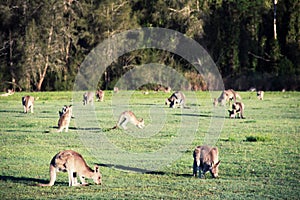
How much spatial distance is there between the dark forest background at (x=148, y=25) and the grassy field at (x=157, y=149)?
19.0m

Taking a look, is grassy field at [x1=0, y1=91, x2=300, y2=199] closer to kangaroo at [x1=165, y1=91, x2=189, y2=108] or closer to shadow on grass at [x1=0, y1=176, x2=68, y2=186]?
shadow on grass at [x1=0, y1=176, x2=68, y2=186]

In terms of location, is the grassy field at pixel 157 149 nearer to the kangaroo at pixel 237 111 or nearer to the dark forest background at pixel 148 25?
the kangaroo at pixel 237 111

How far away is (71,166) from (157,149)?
5584 millimetres

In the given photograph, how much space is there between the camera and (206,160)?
11438 millimetres

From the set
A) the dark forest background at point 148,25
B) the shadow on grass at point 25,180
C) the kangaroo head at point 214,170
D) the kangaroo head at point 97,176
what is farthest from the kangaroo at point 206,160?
the dark forest background at point 148,25

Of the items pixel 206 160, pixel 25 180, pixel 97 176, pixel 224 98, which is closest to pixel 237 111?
pixel 224 98

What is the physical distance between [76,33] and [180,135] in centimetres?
3274

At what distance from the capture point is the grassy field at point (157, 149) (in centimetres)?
1063

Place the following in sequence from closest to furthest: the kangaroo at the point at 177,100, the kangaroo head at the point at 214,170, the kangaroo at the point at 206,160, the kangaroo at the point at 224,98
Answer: the kangaroo at the point at 206,160 < the kangaroo head at the point at 214,170 < the kangaroo at the point at 177,100 < the kangaroo at the point at 224,98

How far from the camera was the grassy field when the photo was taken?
419 inches

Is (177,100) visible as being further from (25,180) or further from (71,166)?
(71,166)

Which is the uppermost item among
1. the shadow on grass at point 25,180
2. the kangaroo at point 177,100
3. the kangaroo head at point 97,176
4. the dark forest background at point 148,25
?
the dark forest background at point 148,25

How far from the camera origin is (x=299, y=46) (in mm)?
49094

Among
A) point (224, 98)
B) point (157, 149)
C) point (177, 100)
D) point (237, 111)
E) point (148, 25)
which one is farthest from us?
point (148, 25)
